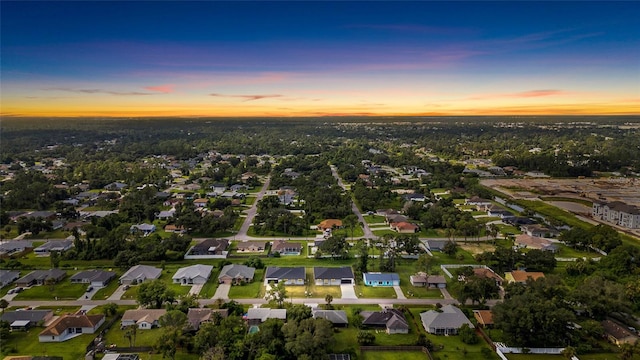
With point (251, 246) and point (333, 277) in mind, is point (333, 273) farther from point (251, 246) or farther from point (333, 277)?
point (251, 246)

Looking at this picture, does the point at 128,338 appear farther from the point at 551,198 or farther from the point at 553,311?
the point at 551,198

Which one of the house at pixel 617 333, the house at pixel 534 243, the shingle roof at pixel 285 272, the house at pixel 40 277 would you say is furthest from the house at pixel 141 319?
the house at pixel 534 243

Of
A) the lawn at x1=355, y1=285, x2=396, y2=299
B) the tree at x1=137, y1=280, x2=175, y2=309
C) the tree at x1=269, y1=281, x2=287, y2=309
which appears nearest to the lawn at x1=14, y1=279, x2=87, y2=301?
the tree at x1=137, y1=280, x2=175, y2=309

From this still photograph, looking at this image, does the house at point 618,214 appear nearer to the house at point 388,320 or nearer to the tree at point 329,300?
the house at point 388,320

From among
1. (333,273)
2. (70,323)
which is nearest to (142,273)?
(70,323)

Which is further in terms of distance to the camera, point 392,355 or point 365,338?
point 365,338
